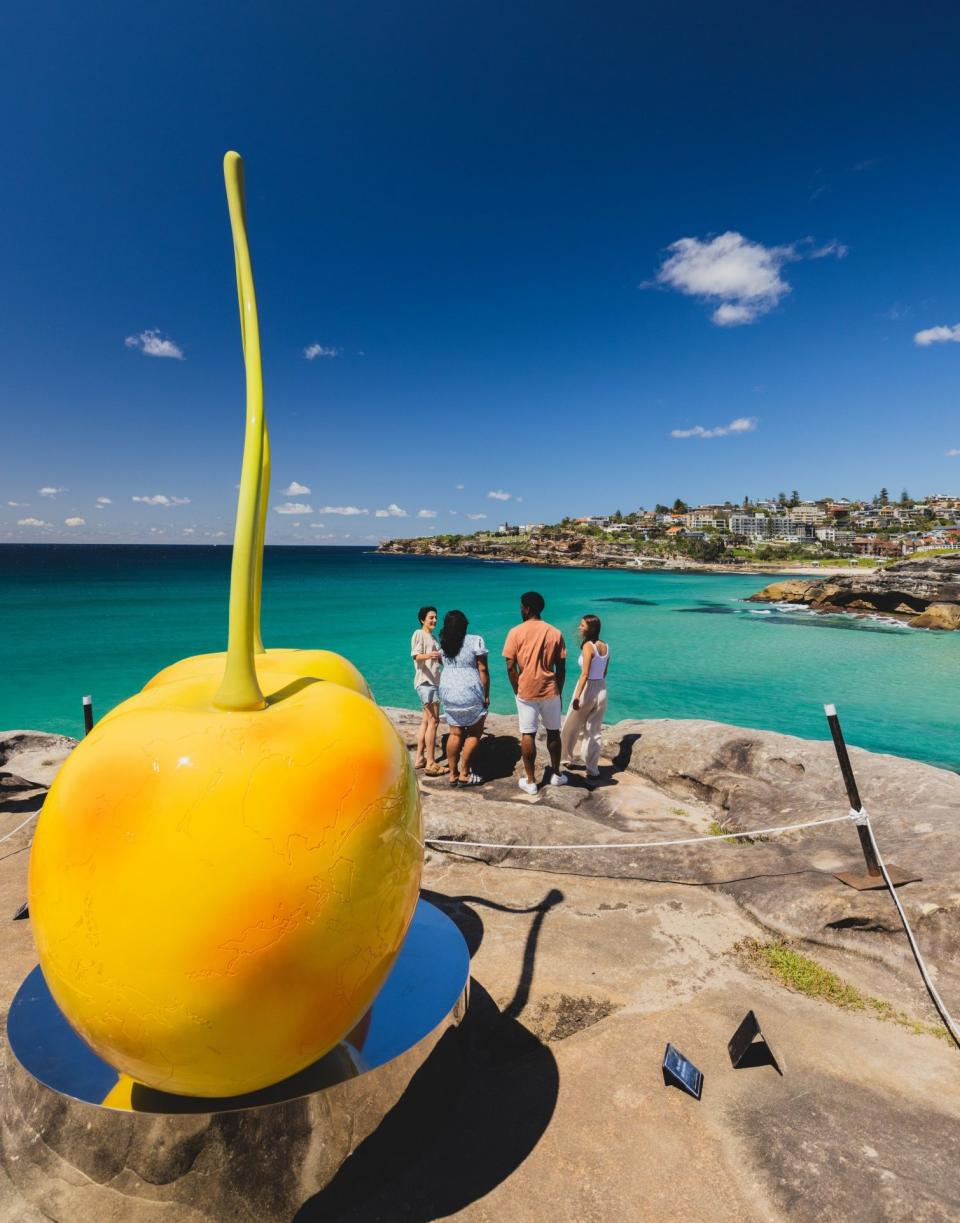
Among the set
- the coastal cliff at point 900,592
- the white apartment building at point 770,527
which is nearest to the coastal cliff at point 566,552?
the white apartment building at point 770,527

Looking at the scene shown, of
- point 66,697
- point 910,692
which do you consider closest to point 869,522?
point 910,692

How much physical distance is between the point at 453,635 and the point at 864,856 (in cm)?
429

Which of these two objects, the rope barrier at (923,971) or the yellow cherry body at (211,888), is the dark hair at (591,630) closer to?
the rope barrier at (923,971)

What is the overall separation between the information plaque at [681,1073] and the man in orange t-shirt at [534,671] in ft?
13.5

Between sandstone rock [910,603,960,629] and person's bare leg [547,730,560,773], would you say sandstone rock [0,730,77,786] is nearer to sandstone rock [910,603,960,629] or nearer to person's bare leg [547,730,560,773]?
person's bare leg [547,730,560,773]

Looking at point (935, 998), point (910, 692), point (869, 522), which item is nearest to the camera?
point (935, 998)

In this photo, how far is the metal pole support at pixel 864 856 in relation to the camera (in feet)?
14.5

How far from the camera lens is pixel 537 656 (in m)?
6.93

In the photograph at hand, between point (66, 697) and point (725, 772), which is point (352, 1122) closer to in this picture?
point (725, 772)

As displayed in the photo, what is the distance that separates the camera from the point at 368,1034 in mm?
2578

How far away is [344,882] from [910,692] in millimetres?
22606

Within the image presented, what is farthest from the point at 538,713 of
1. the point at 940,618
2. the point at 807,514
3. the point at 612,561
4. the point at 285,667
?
the point at 807,514

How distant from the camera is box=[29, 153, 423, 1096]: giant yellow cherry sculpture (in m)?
1.83

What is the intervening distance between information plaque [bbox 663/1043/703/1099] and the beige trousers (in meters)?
4.82
